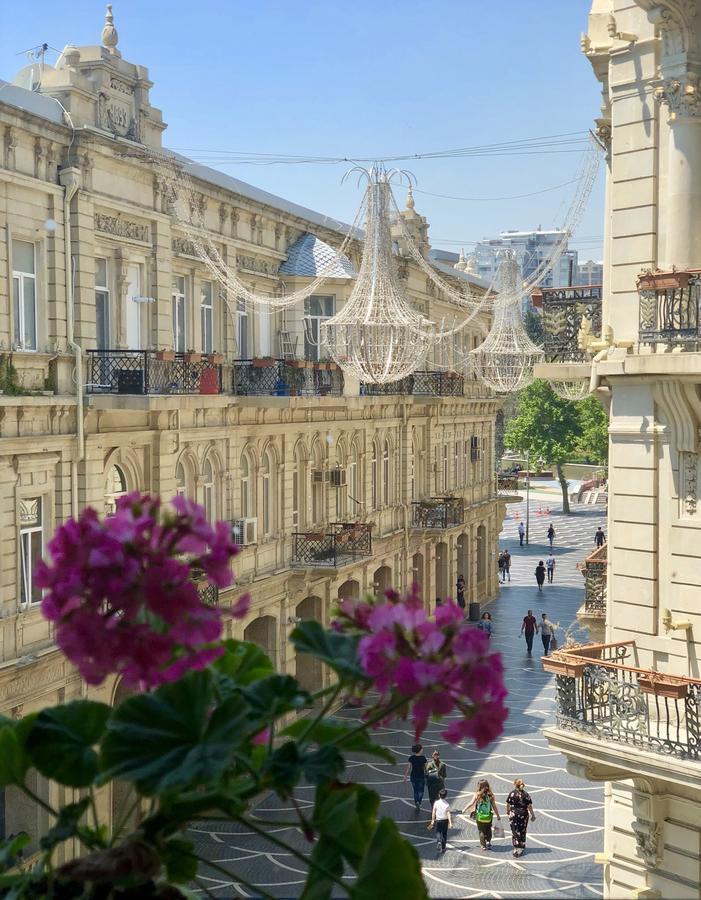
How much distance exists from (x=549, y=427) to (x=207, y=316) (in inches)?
2126

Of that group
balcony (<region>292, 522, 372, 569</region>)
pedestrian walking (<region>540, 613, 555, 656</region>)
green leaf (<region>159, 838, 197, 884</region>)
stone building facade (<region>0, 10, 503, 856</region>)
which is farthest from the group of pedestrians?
green leaf (<region>159, 838, 197, 884</region>)

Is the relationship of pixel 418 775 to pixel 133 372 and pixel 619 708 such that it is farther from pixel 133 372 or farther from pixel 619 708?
pixel 619 708

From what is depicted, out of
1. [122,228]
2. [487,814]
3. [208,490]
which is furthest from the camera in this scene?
[208,490]

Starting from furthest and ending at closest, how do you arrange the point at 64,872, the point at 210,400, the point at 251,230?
the point at 251,230 → the point at 210,400 → the point at 64,872

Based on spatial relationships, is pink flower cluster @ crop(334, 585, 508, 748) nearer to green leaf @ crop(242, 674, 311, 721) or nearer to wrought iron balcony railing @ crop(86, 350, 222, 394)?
green leaf @ crop(242, 674, 311, 721)

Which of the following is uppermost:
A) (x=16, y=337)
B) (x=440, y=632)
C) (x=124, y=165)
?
(x=124, y=165)

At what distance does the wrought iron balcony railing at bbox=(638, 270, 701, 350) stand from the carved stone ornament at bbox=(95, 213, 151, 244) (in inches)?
426

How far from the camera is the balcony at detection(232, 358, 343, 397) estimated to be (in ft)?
80.9

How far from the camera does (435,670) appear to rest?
10.7 ft

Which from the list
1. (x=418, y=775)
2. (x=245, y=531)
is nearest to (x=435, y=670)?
(x=418, y=775)

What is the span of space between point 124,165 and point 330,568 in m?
10.6

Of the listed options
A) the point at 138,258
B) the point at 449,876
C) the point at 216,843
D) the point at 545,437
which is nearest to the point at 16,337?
the point at 138,258

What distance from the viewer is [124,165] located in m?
20.1

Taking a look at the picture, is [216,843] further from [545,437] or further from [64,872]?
[545,437]
